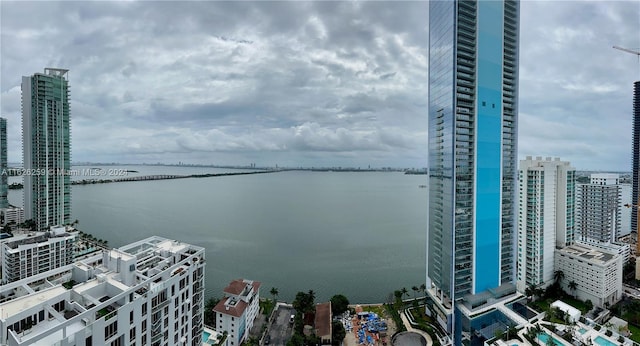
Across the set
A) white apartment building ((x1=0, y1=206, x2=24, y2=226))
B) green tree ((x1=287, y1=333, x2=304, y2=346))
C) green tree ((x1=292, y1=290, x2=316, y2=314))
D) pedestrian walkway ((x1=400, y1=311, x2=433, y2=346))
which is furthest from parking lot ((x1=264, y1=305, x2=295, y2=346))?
white apartment building ((x1=0, y1=206, x2=24, y2=226))

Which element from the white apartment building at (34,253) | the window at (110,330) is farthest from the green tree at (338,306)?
the white apartment building at (34,253)

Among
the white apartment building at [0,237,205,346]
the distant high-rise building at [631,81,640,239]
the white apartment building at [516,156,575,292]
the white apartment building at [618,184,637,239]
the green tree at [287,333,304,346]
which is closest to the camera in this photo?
the white apartment building at [0,237,205,346]

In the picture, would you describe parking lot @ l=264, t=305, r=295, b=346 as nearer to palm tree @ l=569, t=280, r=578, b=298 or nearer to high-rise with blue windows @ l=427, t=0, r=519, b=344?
high-rise with blue windows @ l=427, t=0, r=519, b=344

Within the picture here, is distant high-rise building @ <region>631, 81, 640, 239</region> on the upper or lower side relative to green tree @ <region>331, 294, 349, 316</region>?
upper

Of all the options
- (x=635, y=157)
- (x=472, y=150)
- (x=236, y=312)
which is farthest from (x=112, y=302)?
(x=635, y=157)

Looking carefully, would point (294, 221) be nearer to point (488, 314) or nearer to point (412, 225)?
point (412, 225)

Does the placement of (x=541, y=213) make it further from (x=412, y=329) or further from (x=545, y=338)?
(x=412, y=329)
